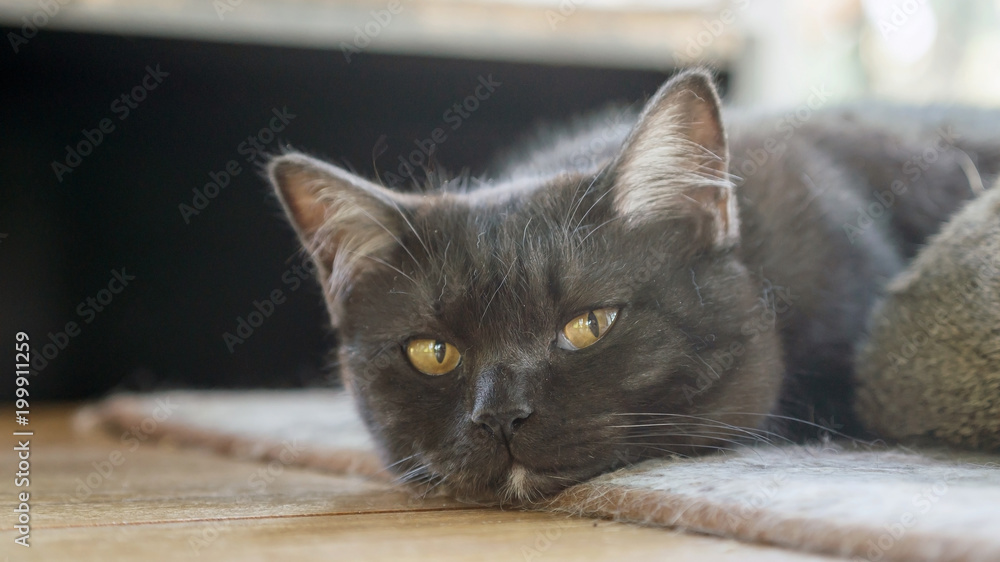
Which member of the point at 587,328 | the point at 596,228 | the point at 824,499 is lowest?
the point at 824,499

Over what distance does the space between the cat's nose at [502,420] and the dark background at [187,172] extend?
2.32m

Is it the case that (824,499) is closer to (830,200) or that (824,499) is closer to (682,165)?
(682,165)

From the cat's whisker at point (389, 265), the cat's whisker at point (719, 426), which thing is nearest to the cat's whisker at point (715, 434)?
the cat's whisker at point (719, 426)

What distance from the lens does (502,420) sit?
1188 mm

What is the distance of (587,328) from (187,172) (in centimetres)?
265

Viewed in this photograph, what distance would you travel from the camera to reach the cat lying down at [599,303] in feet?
4.09

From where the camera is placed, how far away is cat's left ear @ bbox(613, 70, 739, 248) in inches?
52.7

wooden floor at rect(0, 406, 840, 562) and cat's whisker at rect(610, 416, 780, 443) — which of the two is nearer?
wooden floor at rect(0, 406, 840, 562)

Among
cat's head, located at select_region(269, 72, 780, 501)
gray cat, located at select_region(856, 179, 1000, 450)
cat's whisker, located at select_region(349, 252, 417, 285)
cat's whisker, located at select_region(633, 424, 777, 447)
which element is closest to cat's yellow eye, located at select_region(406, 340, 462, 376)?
cat's head, located at select_region(269, 72, 780, 501)

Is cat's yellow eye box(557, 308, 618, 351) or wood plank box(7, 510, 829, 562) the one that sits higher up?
cat's yellow eye box(557, 308, 618, 351)

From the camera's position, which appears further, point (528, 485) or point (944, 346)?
point (944, 346)

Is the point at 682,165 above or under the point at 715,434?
above

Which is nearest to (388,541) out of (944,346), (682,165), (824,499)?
(824,499)

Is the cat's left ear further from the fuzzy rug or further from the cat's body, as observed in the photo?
the fuzzy rug
